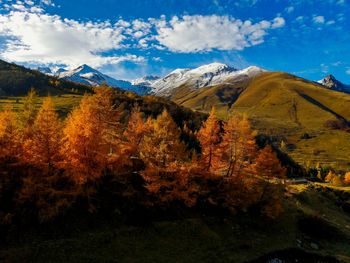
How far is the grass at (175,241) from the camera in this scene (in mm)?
41438

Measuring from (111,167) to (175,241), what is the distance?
628 inches

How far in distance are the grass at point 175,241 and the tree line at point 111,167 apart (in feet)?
11.0

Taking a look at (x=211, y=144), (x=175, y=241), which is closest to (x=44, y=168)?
(x=175, y=241)

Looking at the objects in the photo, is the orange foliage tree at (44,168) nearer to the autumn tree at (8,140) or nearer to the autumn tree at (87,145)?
the autumn tree at (8,140)

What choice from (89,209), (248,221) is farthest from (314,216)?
(89,209)

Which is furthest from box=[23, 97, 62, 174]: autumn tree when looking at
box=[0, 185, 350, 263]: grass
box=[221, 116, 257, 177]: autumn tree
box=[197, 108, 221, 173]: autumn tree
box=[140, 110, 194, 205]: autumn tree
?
box=[221, 116, 257, 177]: autumn tree

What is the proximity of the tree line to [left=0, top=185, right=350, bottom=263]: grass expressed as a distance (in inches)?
131

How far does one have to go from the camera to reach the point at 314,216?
228ft

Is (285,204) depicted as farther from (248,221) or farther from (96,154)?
(96,154)

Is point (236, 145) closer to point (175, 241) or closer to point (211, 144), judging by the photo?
point (211, 144)

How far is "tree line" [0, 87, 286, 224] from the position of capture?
157 ft

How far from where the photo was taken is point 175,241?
49812mm

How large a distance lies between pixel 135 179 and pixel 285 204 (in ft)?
117

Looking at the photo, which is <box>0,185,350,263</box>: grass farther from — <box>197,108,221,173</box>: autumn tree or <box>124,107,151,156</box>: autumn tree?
<box>124,107,151,156</box>: autumn tree
